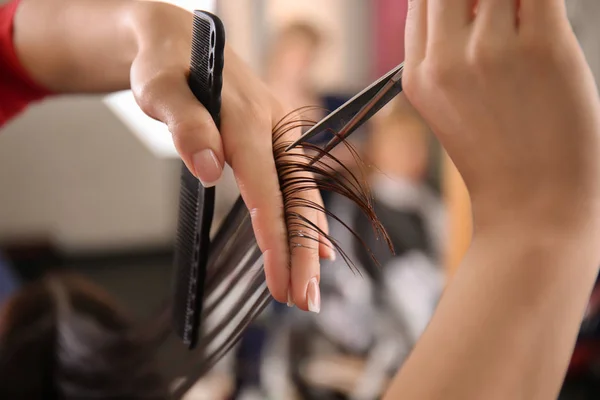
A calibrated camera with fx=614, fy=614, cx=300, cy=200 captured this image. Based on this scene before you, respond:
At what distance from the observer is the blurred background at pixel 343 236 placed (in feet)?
4.42

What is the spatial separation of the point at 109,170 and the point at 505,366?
2.89 m

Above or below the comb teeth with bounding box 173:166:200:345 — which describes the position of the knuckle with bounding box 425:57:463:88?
above

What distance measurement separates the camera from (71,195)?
289 cm

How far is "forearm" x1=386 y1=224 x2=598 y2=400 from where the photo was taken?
0.92 ft

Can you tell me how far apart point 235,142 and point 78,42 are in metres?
0.18

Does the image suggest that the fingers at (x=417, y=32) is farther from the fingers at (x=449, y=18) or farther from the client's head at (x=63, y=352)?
the client's head at (x=63, y=352)

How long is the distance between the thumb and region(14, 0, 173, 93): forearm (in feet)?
0.21

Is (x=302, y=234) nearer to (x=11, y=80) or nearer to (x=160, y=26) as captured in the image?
(x=160, y=26)

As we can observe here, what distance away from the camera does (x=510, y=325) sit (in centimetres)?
28

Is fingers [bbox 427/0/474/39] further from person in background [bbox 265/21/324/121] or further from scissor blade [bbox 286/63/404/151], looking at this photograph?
person in background [bbox 265/21/324/121]

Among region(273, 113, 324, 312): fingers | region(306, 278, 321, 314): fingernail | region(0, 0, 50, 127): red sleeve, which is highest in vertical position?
region(273, 113, 324, 312): fingers

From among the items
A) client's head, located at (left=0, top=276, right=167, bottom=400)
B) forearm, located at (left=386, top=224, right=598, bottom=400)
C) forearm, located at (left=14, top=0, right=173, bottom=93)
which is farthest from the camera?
client's head, located at (left=0, top=276, right=167, bottom=400)

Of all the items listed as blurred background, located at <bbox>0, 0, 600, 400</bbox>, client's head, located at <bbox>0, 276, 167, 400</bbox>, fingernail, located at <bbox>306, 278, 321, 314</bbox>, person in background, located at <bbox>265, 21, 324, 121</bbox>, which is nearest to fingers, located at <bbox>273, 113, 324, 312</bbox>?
fingernail, located at <bbox>306, 278, 321, 314</bbox>

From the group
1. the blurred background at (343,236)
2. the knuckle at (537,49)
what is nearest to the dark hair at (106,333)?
the knuckle at (537,49)
